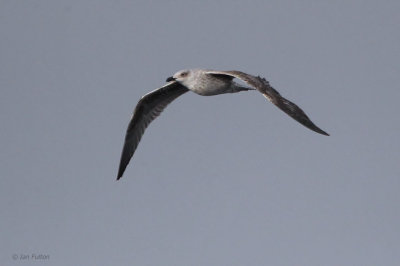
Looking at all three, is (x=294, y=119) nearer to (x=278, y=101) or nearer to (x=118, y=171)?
(x=278, y=101)

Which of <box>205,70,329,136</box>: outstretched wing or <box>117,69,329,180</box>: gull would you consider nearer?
<box>205,70,329,136</box>: outstretched wing

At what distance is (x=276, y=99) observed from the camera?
63.1 feet

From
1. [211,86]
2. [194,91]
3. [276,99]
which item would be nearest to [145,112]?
[194,91]

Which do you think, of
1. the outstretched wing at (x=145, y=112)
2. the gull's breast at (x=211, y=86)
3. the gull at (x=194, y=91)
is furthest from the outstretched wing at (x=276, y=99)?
the outstretched wing at (x=145, y=112)

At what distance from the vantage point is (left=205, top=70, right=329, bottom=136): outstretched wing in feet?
59.1

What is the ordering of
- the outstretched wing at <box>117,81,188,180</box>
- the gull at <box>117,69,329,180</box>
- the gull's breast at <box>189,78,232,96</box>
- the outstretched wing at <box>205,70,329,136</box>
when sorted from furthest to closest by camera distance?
the outstretched wing at <box>117,81,188,180</box> < the gull's breast at <box>189,78,232,96</box> < the gull at <box>117,69,329,180</box> < the outstretched wing at <box>205,70,329,136</box>

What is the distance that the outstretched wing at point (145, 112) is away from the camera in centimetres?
2661

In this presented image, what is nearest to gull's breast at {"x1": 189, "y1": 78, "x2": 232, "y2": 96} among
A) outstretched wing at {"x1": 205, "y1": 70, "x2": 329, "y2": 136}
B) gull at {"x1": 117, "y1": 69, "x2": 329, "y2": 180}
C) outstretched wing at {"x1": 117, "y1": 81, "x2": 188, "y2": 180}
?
gull at {"x1": 117, "y1": 69, "x2": 329, "y2": 180}

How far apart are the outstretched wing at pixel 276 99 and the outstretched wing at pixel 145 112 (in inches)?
207

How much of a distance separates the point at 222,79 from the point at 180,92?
173 inches

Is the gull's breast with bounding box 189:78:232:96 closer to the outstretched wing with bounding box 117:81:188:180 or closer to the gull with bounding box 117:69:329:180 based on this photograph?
the gull with bounding box 117:69:329:180

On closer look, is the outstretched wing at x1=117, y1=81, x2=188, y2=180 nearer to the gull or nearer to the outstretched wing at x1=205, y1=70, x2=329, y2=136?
the gull

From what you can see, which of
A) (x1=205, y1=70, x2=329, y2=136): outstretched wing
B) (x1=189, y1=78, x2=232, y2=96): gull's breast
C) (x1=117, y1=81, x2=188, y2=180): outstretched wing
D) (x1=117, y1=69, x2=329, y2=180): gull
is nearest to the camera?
(x1=205, y1=70, x2=329, y2=136): outstretched wing

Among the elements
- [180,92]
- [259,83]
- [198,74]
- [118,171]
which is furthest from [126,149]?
[259,83]
